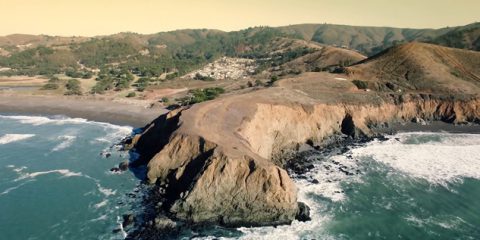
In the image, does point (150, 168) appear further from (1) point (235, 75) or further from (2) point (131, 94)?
(1) point (235, 75)

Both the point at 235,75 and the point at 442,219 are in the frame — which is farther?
the point at 235,75

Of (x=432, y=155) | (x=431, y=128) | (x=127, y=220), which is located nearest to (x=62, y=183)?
(x=127, y=220)

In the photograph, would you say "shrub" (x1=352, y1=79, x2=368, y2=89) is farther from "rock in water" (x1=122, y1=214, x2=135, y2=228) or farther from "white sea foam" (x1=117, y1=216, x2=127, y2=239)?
"white sea foam" (x1=117, y1=216, x2=127, y2=239)

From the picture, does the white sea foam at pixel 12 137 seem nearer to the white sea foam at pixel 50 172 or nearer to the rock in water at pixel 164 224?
the white sea foam at pixel 50 172

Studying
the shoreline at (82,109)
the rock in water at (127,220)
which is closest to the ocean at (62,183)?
the rock in water at (127,220)

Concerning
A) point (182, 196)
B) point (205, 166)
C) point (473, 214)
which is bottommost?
point (473, 214)

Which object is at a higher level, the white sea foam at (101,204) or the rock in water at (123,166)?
the rock in water at (123,166)

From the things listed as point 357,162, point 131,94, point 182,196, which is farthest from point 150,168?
point 131,94
